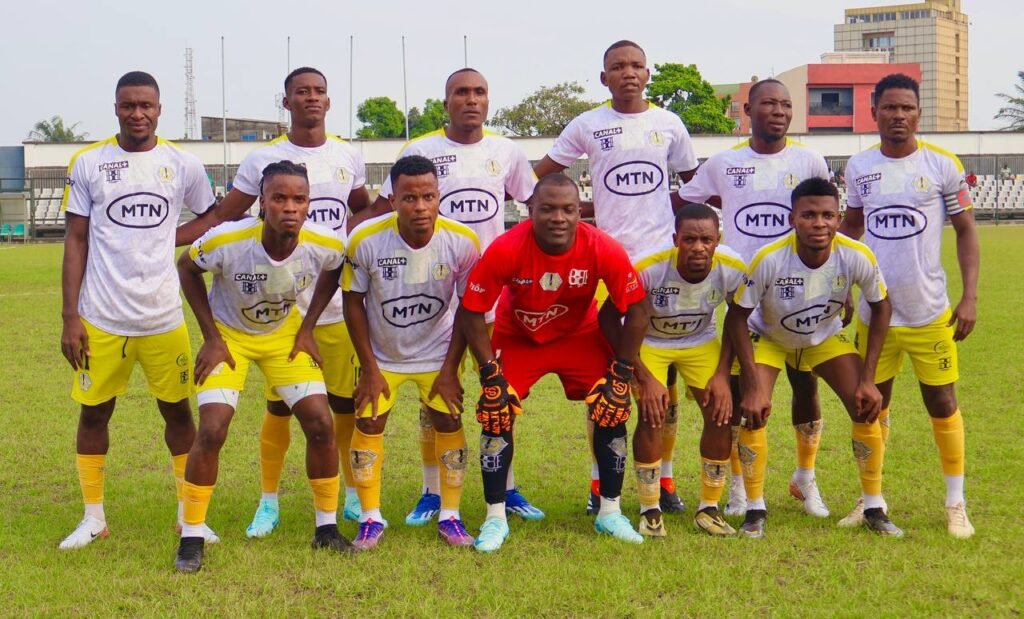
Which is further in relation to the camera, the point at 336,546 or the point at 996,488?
the point at 996,488

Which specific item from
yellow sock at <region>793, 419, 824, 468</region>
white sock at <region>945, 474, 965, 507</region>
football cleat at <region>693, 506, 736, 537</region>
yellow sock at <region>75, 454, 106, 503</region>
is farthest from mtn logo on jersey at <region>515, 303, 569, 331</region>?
yellow sock at <region>75, 454, 106, 503</region>

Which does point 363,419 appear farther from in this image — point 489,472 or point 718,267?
point 718,267

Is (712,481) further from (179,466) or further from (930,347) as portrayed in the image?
(179,466)

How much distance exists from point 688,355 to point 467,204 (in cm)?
156

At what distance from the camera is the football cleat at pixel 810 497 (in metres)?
5.70

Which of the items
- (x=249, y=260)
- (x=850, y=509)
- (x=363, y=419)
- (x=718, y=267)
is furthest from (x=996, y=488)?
(x=249, y=260)

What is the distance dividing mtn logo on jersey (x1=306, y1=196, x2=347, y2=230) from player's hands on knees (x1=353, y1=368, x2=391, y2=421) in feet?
3.29

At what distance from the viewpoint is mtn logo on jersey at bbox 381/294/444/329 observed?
17.7ft

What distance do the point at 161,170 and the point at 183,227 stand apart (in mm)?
390

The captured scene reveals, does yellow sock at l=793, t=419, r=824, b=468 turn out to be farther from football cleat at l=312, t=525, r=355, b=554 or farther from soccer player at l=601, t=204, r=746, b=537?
football cleat at l=312, t=525, r=355, b=554

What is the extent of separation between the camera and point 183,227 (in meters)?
5.74

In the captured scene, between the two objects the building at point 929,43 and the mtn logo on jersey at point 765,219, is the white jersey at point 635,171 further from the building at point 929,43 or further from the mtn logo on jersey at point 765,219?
the building at point 929,43

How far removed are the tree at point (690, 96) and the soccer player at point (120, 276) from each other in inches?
2400

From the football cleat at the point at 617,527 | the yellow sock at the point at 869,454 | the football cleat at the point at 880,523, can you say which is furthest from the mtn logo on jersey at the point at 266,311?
the football cleat at the point at 880,523
